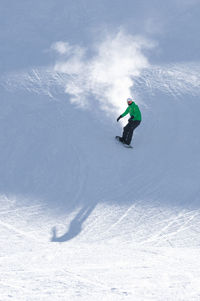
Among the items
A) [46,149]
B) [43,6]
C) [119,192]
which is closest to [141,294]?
[119,192]

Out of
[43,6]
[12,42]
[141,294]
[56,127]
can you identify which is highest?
[43,6]

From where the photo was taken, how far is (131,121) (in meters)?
12.7

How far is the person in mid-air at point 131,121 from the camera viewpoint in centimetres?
1257

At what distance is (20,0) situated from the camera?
20766 millimetres

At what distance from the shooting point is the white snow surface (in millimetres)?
7668

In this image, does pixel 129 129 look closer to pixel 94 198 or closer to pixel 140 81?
pixel 94 198

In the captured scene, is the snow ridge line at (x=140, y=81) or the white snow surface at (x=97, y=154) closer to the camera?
the white snow surface at (x=97, y=154)

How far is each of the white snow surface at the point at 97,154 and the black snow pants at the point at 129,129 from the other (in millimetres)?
331

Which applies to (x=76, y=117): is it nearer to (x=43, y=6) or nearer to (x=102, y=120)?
(x=102, y=120)

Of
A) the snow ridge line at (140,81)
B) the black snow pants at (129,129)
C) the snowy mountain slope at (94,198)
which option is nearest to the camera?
the snowy mountain slope at (94,198)

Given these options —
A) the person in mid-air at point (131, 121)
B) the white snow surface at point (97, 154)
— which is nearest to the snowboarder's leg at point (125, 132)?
the person in mid-air at point (131, 121)

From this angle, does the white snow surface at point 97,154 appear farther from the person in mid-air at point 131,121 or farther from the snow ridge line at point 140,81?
the person in mid-air at point 131,121

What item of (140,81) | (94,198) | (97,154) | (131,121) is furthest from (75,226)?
(140,81)

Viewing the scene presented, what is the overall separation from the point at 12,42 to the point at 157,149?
25.9 ft
